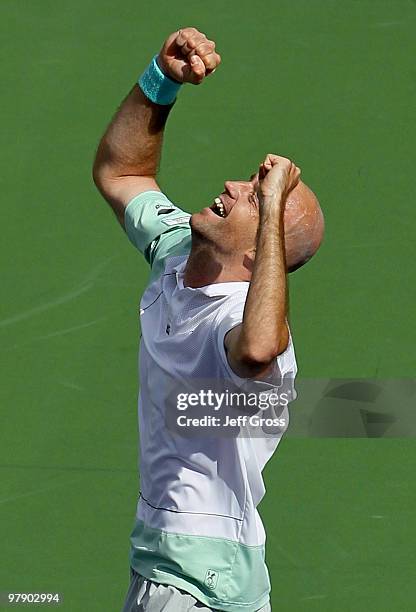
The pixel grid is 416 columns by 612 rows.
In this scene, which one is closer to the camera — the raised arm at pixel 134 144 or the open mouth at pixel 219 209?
the open mouth at pixel 219 209

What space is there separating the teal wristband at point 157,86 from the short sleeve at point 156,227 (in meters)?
0.32

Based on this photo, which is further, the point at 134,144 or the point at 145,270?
the point at 145,270

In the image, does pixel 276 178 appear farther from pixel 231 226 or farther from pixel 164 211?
pixel 164 211

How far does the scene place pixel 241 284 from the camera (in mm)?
4672

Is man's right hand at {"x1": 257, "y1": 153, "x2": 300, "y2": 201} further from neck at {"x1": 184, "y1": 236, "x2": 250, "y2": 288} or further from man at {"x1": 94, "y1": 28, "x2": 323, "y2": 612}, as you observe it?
neck at {"x1": 184, "y1": 236, "x2": 250, "y2": 288}

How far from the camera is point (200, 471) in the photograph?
4.66 meters

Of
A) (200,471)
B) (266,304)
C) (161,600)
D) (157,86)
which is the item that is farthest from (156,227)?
(161,600)

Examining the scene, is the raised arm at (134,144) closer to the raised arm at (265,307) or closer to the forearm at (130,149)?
the forearm at (130,149)

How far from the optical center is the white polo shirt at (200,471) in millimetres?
4625

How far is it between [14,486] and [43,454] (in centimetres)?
20

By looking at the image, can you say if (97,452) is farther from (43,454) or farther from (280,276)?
(280,276)

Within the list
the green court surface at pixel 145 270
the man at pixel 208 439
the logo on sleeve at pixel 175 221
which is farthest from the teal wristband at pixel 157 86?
the green court surface at pixel 145 270

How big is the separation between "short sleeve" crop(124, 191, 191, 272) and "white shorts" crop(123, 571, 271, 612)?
1015 mm

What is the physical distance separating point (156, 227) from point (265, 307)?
1.13 metres
